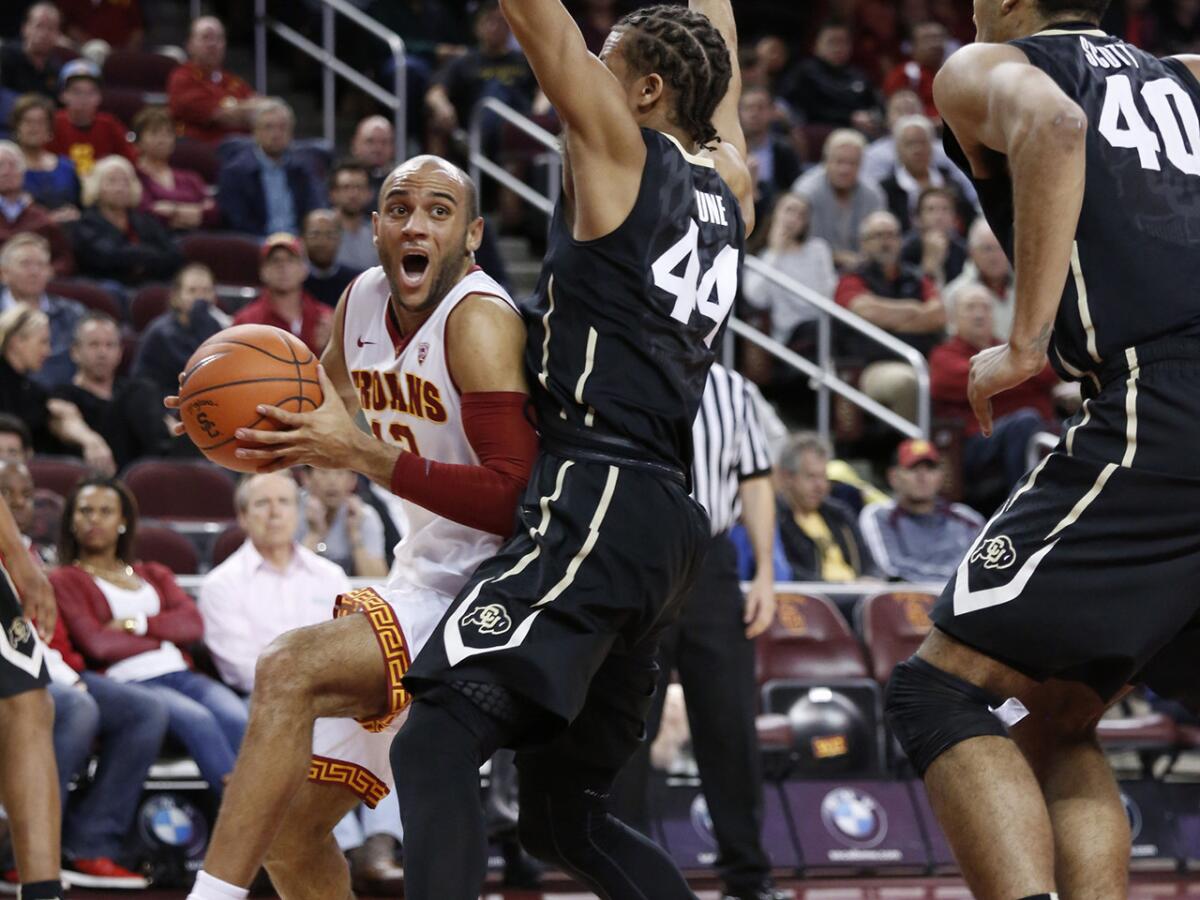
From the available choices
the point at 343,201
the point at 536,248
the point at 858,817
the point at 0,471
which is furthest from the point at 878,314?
the point at 0,471

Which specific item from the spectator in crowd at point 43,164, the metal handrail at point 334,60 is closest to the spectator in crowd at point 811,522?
the spectator in crowd at point 43,164

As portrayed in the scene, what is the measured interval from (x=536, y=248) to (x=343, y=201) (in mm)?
1898

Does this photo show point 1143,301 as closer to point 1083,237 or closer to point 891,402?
point 1083,237

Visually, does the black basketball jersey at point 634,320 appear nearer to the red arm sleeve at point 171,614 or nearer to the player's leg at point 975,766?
the player's leg at point 975,766

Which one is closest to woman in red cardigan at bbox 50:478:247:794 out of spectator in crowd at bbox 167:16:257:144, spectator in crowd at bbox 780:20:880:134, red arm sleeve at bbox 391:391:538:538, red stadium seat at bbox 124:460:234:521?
red stadium seat at bbox 124:460:234:521

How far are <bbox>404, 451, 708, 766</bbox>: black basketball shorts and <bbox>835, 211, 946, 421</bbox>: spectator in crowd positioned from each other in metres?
7.13

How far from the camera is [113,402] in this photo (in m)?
8.75

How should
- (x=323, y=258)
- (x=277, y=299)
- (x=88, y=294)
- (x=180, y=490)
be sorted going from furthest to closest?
(x=323, y=258), (x=88, y=294), (x=277, y=299), (x=180, y=490)

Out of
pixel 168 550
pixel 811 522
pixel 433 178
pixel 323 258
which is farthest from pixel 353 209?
pixel 433 178

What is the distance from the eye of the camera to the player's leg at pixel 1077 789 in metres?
3.55

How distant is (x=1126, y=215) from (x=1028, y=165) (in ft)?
0.91

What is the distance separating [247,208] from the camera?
36.7 feet

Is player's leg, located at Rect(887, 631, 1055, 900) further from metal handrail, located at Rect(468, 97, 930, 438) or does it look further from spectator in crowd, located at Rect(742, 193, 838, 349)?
spectator in crowd, located at Rect(742, 193, 838, 349)

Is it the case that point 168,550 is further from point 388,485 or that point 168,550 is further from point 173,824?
point 388,485
